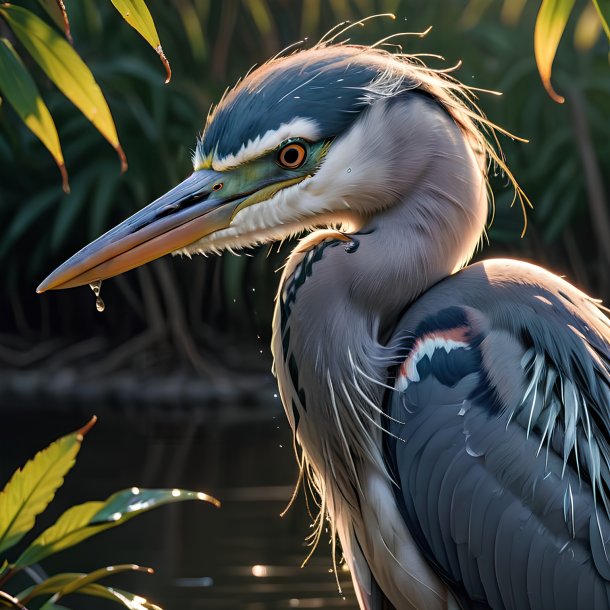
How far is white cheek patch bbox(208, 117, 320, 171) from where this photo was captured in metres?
1.71

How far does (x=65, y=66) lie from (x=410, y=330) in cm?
60

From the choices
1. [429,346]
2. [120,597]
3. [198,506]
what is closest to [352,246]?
[429,346]

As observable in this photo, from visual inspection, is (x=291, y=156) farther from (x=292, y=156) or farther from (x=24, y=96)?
(x=24, y=96)

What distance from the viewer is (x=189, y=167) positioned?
6.39 m

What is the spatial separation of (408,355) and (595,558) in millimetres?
375

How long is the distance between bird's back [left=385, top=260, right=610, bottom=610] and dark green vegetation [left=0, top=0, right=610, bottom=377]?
458 cm

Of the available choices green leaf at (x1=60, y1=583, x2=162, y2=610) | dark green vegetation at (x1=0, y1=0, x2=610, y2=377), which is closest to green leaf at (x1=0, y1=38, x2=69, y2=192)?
green leaf at (x1=60, y1=583, x2=162, y2=610)

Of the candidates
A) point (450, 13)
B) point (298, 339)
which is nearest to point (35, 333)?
point (450, 13)

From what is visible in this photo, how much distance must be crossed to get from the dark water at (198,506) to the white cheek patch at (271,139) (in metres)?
1.63

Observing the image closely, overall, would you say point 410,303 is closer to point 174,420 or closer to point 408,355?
point 408,355

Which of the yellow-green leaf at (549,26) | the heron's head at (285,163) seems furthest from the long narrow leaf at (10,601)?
the yellow-green leaf at (549,26)

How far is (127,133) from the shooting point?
6.54 m

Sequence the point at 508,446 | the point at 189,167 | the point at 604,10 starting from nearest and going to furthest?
the point at 604,10 < the point at 508,446 < the point at 189,167

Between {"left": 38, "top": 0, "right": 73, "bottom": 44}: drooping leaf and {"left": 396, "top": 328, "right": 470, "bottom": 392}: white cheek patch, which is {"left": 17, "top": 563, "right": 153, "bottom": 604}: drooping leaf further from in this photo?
{"left": 38, "top": 0, "right": 73, "bottom": 44}: drooping leaf
